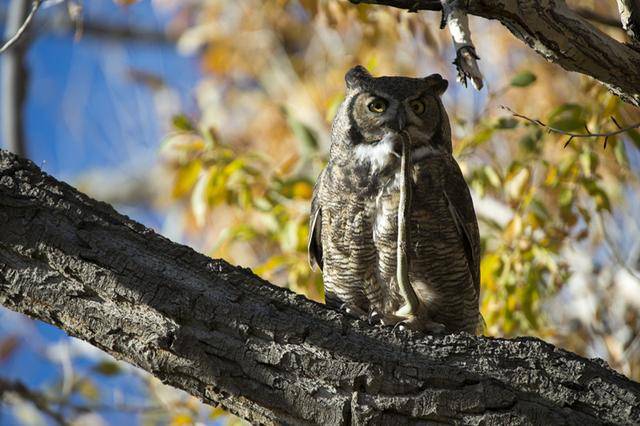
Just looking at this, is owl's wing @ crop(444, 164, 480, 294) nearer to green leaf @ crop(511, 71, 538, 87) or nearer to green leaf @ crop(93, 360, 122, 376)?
green leaf @ crop(511, 71, 538, 87)

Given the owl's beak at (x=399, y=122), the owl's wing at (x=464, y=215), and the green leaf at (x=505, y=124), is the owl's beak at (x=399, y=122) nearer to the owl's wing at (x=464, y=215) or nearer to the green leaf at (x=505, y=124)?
the owl's wing at (x=464, y=215)

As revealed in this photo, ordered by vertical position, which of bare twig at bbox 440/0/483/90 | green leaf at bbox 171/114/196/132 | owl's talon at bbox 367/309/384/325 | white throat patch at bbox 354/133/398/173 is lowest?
owl's talon at bbox 367/309/384/325

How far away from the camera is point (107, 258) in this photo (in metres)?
2.72

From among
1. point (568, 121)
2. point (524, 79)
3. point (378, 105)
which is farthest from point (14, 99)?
point (568, 121)

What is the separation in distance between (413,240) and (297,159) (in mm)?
2330

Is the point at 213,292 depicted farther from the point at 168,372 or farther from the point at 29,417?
the point at 29,417

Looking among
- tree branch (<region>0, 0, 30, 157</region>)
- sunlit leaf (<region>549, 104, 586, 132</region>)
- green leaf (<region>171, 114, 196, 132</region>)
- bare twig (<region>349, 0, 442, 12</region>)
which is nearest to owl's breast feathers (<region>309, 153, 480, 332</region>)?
sunlit leaf (<region>549, 104, 586, 132</region>)

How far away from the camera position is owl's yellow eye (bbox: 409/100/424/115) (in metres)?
3.87

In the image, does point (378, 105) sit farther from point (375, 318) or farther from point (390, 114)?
point (375, 318)

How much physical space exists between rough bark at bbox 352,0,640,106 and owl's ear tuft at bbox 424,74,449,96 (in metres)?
1.18

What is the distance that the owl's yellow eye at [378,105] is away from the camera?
3879 millimetres

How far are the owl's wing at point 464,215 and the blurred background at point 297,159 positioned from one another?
39 centimetres

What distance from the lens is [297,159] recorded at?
5945mm

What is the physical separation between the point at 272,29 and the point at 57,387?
13.2 feet
